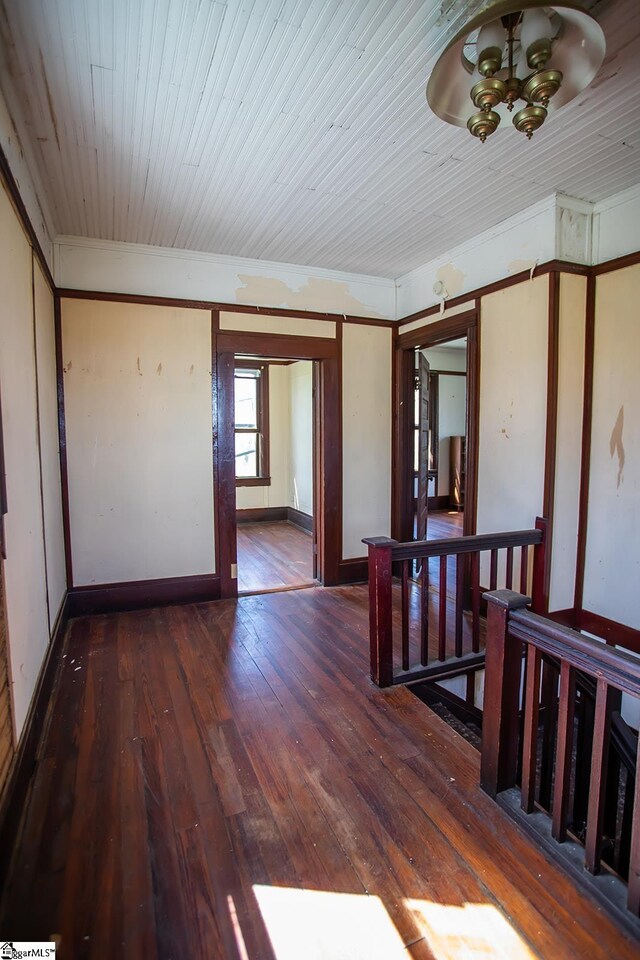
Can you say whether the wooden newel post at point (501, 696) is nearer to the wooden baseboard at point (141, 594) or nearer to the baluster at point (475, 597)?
the baluster at point (475, 597)

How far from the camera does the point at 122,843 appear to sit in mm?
1589

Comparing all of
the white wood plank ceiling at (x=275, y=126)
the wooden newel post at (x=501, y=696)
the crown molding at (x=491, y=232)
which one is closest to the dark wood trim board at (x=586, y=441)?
the crown molding at (x=491, y=232)

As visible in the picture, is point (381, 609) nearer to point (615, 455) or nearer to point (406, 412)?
point (615, 455)

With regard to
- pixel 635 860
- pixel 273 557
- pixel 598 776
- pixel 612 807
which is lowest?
pixel 612 807

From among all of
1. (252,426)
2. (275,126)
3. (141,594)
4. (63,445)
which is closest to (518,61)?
(275,126)

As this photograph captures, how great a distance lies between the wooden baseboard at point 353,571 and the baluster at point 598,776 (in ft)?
9.92

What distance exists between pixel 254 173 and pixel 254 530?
500 cm

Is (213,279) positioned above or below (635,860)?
above

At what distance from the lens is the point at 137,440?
3.76 metres

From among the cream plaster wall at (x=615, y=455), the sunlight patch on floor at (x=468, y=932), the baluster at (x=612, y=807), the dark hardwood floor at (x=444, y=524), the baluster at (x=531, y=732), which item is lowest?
the baluster at (x=612, y=807)

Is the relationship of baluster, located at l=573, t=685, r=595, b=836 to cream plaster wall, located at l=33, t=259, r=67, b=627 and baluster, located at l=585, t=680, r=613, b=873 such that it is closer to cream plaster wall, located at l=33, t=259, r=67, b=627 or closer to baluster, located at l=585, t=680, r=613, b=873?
baluster, located at l=585, t=680, r=613, b=873

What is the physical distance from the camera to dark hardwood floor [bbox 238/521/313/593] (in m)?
4.54

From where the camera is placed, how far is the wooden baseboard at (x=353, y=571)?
4473 millimetres

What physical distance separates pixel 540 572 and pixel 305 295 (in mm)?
2962
